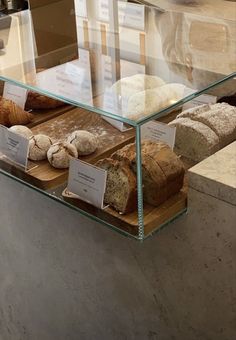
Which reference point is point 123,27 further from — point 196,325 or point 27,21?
point 196,325

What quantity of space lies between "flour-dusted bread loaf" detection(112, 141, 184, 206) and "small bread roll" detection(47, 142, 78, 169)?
0.14 m

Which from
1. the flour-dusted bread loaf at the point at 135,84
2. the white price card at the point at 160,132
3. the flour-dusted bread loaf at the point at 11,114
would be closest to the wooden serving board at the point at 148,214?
the white price card at the point at 160,132

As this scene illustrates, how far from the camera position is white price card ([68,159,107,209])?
118 centimetres

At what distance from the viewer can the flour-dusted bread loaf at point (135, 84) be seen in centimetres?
122

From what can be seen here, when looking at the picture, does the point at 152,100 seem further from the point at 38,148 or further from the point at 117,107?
the point at 38,148

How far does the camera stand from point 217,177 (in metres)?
1.14

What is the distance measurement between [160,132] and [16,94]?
0.49 m

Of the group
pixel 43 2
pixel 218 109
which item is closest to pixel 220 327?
pixel 218 109

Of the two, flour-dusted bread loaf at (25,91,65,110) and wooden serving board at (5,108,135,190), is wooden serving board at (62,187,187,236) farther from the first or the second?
flour-dusted bread loaf at (25,91,65,110)

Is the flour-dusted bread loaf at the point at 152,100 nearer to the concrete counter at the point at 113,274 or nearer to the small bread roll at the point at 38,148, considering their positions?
the concrete counter at the point at 113,274

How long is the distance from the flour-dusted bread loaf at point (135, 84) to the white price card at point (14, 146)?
0.25 metres

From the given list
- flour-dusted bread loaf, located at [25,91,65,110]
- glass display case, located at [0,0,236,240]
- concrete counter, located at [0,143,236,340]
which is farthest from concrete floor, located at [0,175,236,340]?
flour-dusted bread loaf, located at [25,91,65,110]

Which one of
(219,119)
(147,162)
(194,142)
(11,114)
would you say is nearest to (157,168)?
(147,162)

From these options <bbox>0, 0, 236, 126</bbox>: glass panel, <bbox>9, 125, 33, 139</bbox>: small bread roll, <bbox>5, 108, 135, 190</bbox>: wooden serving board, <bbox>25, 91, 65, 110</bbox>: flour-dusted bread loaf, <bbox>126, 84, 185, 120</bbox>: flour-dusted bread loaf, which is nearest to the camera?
<bbox>126, 84, 185, 120</bbox>: flour-dusted bread loaf
